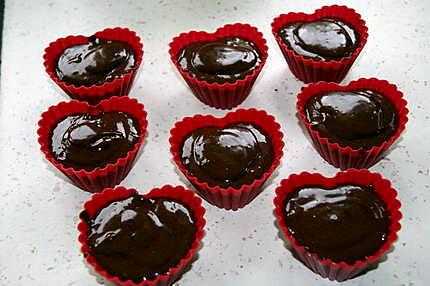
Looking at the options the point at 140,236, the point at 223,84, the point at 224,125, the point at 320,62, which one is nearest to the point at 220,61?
the point at 223,84

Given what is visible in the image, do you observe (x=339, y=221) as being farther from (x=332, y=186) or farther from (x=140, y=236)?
(x=140, y=236)

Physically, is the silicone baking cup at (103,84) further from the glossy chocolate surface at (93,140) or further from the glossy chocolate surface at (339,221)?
the glossy chocolate surface at (339,221)

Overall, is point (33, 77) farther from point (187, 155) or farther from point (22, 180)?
point (187, 155)

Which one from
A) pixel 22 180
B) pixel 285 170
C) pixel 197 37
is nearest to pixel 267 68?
pixel 197 37

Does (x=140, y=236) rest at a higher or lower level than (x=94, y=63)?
lower

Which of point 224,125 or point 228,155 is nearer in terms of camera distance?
point 228,155

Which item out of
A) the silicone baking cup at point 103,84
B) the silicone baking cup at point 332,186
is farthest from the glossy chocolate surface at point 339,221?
the silicone baking cup at point 103,84
